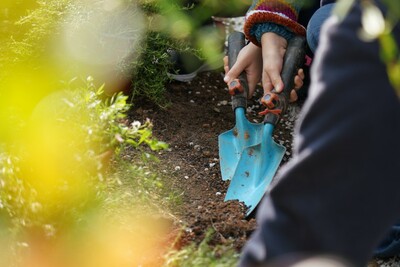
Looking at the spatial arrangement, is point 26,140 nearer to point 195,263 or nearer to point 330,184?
point 195,263

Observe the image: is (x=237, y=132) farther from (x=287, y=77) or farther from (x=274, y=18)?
(x=274, y=18)

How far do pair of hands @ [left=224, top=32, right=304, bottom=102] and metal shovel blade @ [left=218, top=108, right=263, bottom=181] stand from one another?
10 cm

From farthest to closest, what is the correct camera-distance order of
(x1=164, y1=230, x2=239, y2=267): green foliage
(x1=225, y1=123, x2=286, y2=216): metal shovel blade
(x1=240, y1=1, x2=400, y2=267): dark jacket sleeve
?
(x1=225, y1=123, x2=286, y2=216): metal shovel blade → (x1=164, y1=230, x2=239, y2=267): green foliage → (x1=240, y1=1, x2=400, y2=267): dark jacket sleeve

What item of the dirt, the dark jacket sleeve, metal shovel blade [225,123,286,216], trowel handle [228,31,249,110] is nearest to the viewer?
the dark jacket sleeve

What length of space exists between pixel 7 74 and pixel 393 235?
1.17 m

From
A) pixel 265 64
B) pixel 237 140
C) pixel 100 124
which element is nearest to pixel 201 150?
pixel 237 140

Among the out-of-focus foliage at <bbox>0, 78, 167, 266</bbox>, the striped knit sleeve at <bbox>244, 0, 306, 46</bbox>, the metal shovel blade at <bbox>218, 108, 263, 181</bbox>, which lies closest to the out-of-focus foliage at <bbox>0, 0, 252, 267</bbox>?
the out-of-focus foliage at <bbox>0, 78, 167, 266</bbox>

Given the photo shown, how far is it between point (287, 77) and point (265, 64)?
0.08 metres

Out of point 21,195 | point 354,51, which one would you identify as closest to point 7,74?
point 21,195

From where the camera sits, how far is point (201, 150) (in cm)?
235

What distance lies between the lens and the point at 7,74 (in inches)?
83.2

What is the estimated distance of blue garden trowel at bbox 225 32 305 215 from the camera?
2.14 metres

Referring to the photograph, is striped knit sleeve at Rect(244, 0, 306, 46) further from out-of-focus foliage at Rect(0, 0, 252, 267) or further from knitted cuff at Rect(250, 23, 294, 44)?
out-of-focus foliage at Rect(0, 0, 252, 267)

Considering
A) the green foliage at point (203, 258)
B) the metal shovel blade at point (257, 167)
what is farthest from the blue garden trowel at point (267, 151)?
the green foliage at point (203, 258)
